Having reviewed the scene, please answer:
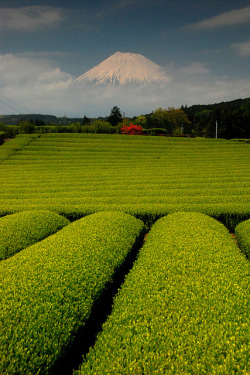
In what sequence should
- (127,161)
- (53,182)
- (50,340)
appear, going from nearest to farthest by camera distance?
(50,340) → (53,182) → (127,161)

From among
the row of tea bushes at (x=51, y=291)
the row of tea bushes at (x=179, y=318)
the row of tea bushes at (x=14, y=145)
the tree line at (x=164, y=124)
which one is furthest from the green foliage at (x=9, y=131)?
the row of tea bushes at (x=179, y=318)

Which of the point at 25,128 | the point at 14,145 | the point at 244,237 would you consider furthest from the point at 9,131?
the point at 244,237

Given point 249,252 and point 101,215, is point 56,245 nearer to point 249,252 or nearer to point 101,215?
point 101,215

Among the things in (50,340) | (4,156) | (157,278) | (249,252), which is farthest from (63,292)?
(4,156)

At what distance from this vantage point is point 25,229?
30.2 ft

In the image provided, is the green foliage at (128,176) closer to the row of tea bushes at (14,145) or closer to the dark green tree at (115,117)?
the row of tea bushes at (14,145)

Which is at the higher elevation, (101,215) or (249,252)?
(101,215)

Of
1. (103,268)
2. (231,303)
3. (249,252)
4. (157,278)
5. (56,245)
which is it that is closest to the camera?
(231,303)

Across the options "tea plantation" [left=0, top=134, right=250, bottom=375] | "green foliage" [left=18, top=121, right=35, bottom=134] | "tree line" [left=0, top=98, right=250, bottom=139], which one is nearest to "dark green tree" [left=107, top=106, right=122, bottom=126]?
"tree line" [left=0, top=98, right=250, bottom=139]

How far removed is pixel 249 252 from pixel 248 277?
8.99 ft

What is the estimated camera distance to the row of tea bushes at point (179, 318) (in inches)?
142

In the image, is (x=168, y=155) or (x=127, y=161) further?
(x=168, y=155)

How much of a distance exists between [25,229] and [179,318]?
6497 millimetres

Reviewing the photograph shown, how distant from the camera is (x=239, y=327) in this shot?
4.13 metres
